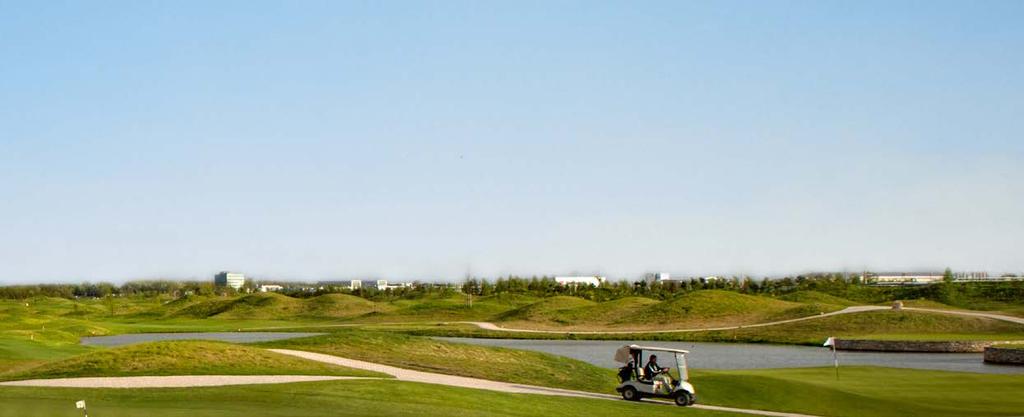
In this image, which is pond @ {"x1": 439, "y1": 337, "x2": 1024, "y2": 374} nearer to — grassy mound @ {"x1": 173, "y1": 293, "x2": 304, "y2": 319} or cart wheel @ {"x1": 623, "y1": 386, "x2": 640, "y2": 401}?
cart wheel @ {"x1": 623, "y1": 386, "x2": 640, "y2": 401}

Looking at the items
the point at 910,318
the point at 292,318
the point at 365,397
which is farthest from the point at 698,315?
the point at 365,397

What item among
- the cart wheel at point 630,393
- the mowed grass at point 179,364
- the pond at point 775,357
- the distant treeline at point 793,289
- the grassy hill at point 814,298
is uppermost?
the distant treeline at point 793,289

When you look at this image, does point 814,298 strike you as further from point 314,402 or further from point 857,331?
point 314,402

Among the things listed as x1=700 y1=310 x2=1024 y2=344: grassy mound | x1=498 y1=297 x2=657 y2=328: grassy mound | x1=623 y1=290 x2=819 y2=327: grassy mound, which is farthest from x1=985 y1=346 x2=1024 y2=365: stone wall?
x1=498 y1=297 x2=657 y2=328: grassy mound

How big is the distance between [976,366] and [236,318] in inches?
3811

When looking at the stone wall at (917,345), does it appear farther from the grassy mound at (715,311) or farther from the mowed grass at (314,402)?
the mowed grass at (314,402)

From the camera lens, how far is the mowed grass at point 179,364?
36.8 meters

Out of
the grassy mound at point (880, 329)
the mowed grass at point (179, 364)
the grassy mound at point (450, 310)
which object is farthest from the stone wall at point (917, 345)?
the grassy mound at point (450, 310)

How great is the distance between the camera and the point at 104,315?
139375 millimetres

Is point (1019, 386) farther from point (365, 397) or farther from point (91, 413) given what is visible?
point (91, 413)

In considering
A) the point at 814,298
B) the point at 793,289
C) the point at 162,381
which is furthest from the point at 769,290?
the point at 162,381

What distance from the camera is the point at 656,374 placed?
37.2m

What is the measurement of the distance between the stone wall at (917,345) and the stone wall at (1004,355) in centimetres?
598

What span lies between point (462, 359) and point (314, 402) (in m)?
16.9
